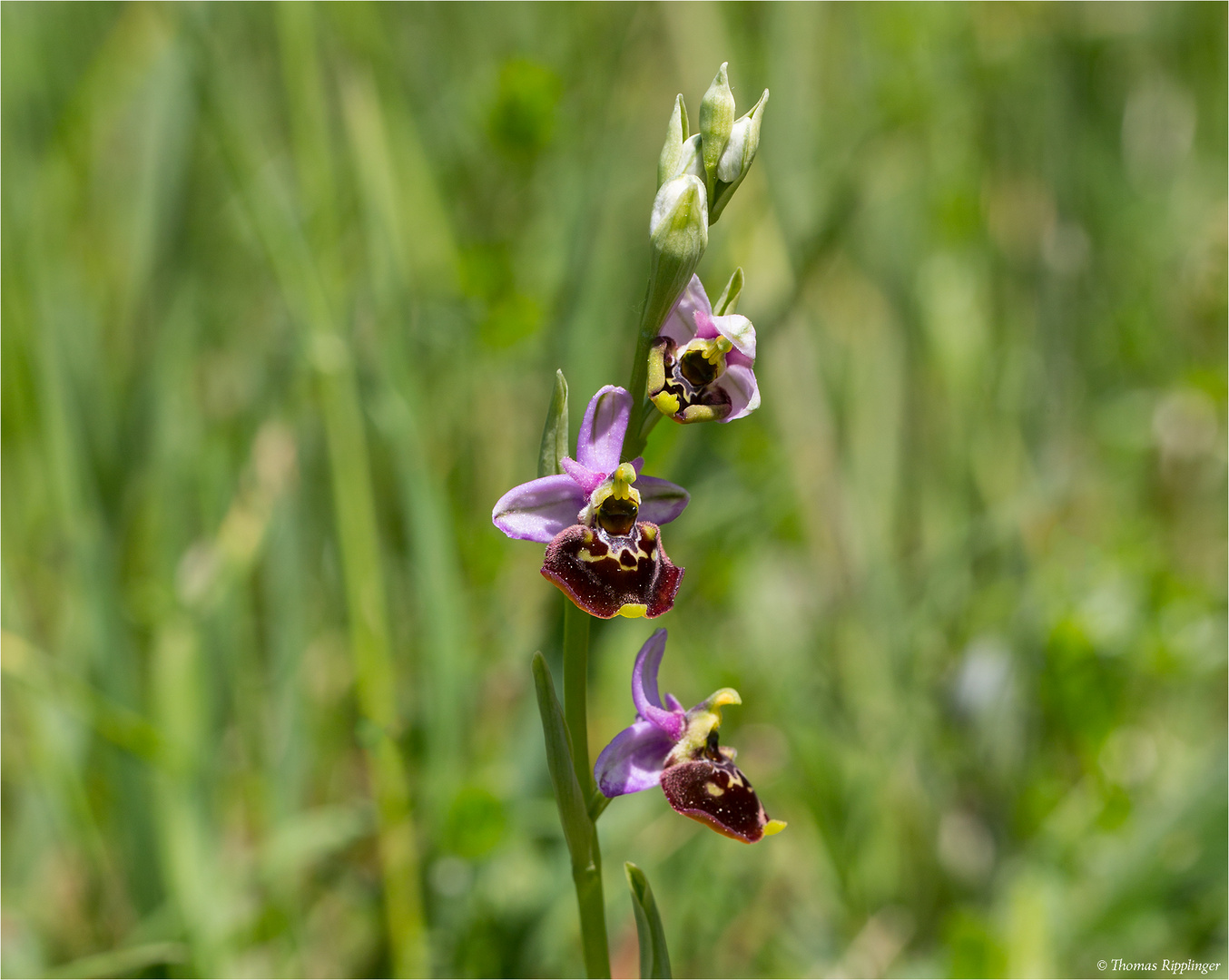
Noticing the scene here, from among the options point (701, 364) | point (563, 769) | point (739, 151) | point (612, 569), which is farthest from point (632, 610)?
point (739, 151)

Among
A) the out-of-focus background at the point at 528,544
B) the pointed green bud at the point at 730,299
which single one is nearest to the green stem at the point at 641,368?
the pointed green bud at the point at 730,299

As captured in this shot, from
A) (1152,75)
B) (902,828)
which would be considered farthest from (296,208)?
(1152,75)

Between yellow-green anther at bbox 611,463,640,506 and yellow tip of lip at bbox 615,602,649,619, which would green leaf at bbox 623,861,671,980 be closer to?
yellow tip of lip at bbox 615,602,649,619

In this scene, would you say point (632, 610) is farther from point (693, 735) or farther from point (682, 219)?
point (682, 219)

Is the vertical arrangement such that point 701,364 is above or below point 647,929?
above

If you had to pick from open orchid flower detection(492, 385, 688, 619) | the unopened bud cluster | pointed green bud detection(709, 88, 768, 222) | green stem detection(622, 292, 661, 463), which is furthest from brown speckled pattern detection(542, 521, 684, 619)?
pointed green bud detection(709, 88, 768, 222)

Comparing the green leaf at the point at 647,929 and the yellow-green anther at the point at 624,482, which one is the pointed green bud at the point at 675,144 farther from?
the green leaf at the point at 647,929
